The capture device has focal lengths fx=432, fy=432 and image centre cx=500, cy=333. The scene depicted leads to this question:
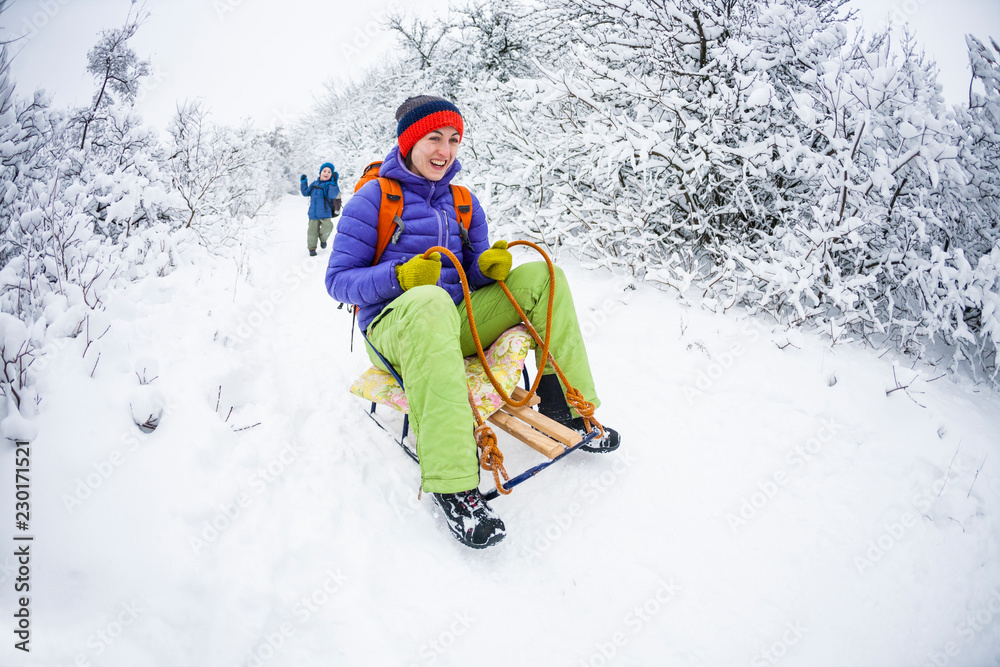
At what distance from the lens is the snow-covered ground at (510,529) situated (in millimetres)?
1439

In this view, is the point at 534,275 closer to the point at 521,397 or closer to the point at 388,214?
the point at 521,397

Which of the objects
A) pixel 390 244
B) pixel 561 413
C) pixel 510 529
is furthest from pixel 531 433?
pixel 390 244

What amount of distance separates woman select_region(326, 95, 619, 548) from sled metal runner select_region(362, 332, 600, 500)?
0.42ft

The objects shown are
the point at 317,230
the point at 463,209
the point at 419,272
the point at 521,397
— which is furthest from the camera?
the point at 317,230

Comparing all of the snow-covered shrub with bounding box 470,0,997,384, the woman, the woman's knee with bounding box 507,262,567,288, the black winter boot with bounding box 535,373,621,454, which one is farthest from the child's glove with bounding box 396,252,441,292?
the snow-covered shrub with bounding box 470,0,997,384

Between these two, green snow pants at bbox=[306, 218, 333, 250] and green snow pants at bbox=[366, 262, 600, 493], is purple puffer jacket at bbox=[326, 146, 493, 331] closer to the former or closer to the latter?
green snow pants at bbox=[366, 262, 600, 493]

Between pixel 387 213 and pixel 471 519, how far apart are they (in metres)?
1.53

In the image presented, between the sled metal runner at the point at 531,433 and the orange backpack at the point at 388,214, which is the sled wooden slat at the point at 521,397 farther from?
the orange backpack at the point at 388,214

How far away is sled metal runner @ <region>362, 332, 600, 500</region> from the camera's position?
1.92 m

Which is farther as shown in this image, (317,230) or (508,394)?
(317,230)

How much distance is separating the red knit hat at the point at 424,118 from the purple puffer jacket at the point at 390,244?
120mm

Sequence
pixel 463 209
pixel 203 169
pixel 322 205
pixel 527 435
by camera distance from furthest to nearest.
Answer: pixel 322 205 → pixel 203 169 → pixel 463 209 → pixel 527 435

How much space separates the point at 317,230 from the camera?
816 centimetres

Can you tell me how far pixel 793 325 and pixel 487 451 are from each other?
2.79m
